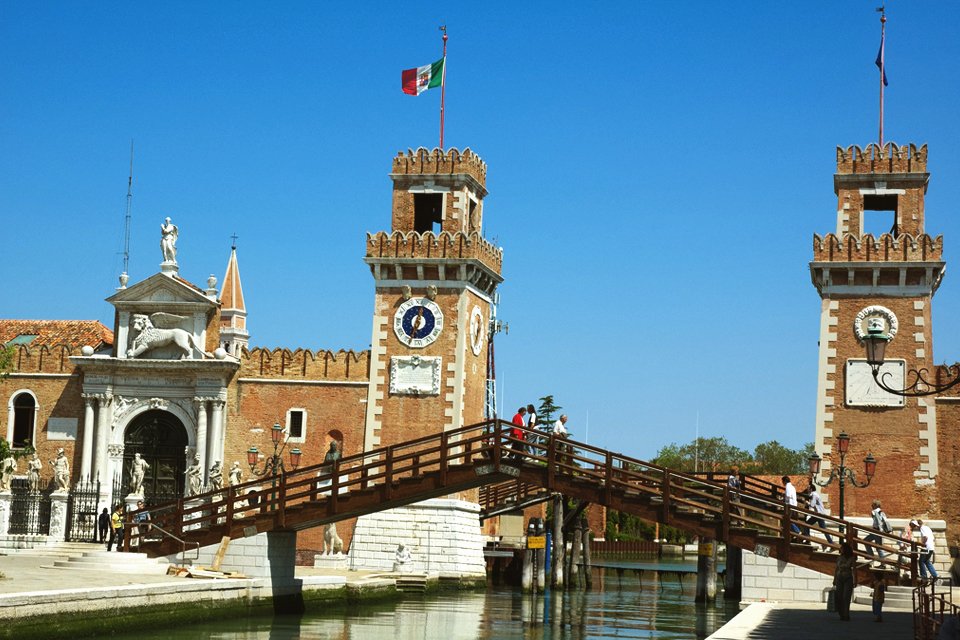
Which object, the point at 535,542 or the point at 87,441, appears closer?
the point at 87,441

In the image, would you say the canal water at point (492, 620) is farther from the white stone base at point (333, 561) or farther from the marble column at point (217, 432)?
the marble column at point (217, 432)

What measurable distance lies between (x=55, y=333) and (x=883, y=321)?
25265mm

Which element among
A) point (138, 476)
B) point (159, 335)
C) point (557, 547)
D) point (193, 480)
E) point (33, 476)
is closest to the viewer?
point (138, 476)

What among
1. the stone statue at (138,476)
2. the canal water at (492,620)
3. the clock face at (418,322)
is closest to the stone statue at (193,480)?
the stone statue at (138,476)

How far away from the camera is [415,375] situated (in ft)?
136

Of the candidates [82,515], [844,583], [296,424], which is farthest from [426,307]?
[844,583]

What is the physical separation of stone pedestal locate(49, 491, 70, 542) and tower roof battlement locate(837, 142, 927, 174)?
23072mm

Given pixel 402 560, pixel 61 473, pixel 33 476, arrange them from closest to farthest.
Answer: pixel 402 560
pixel 61 473
pixel 33 476

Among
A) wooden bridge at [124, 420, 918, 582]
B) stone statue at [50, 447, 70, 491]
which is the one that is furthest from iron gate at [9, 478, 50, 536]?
wooden bridge at [124, 420, 918, 582]

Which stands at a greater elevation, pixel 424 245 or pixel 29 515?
pixel 424 245

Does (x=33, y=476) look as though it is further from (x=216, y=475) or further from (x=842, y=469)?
(x=842, y=469)

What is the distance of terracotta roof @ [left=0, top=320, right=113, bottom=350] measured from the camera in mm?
44812

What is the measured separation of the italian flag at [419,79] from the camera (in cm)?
4166

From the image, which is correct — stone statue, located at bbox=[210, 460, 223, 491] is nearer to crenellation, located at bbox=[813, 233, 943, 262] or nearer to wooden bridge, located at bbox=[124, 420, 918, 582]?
wooden bridge, located at bbox=[124, 420, 918, 582]
